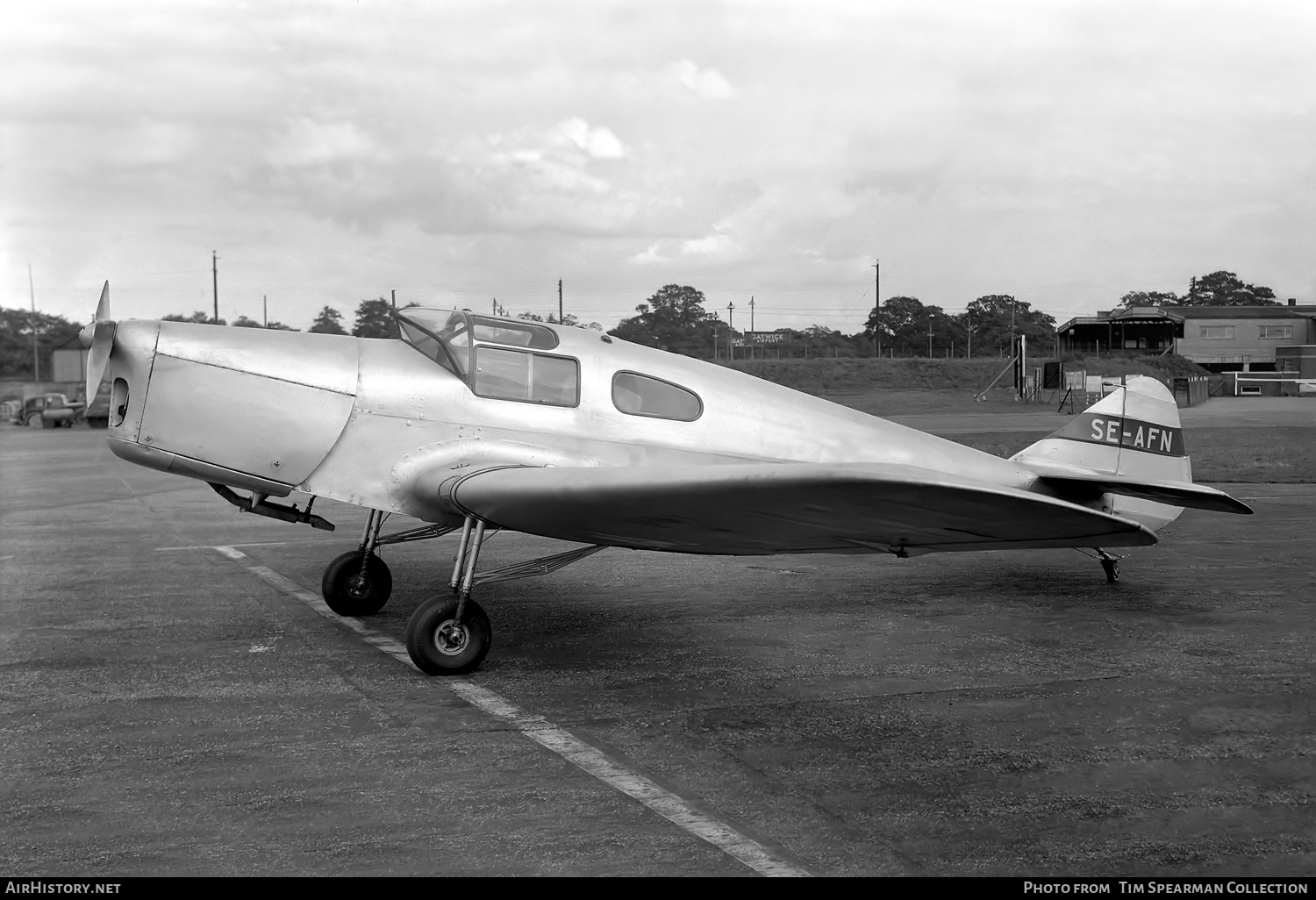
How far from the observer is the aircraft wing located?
3996 millimetres

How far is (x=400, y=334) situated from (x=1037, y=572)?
5943 mm

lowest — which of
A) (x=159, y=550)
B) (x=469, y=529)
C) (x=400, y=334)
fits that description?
(x=159, y=550)

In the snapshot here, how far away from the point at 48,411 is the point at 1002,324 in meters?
81.1

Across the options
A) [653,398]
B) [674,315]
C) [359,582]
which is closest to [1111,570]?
[653,398]

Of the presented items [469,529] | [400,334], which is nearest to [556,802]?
[469,529]

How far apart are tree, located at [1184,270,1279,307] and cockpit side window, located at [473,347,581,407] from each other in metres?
128

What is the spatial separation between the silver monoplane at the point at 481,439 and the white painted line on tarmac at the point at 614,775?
548 millimetres

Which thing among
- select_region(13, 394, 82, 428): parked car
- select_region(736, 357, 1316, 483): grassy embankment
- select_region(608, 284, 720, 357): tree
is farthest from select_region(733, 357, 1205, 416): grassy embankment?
select_region(13, 394, 82, 428): parked car

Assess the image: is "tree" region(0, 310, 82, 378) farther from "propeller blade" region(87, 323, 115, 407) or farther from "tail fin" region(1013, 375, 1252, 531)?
"tail fin" region(1013, 375, 1252, 531)

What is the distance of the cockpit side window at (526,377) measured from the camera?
691cm

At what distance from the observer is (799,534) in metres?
5.11

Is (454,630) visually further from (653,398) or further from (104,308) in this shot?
(104,308)

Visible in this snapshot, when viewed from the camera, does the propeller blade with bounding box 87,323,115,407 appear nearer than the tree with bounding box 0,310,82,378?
Yes

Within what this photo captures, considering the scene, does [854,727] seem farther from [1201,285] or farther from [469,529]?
[1201,285]
